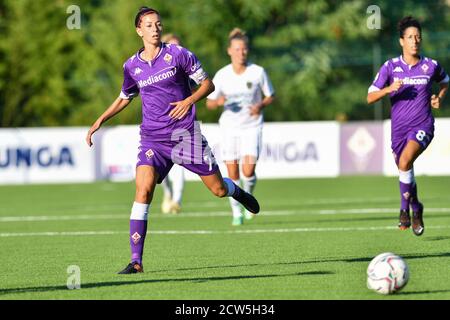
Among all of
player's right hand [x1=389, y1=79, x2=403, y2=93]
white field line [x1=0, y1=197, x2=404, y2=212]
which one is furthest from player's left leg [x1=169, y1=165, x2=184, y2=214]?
player's right hand [x1=389, y1=79, x2=403, y2=93]

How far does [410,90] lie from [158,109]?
12.6 ft

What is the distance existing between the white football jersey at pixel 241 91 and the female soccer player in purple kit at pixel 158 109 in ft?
18.0

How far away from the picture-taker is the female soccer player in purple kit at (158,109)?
382 inches

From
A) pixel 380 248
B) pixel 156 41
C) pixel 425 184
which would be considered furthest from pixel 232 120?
pixel 425 184

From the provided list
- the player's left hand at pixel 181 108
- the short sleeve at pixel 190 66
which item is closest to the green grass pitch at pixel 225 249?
the player's left hand at pixel 181 108

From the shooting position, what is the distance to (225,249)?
38.3 feet

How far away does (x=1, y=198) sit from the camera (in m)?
23.8

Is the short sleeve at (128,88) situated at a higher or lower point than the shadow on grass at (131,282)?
higher

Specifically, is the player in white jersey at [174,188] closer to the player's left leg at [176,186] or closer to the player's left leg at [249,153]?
the player's left leg at [176,186]

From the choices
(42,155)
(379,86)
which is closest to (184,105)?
(379,86)

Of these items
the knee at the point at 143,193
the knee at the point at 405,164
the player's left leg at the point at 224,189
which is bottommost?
the knee at the point at 143,193

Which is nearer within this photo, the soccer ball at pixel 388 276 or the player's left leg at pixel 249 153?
the soccer ball at pixel 388 276

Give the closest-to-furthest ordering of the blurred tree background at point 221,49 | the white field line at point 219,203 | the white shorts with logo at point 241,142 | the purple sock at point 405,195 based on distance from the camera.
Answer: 1. the purple sock at point 405,195
2. the white shorts with logo at point 241,142
3. the white field line at point 219,203
4. the blurred tree background at point 221,49
